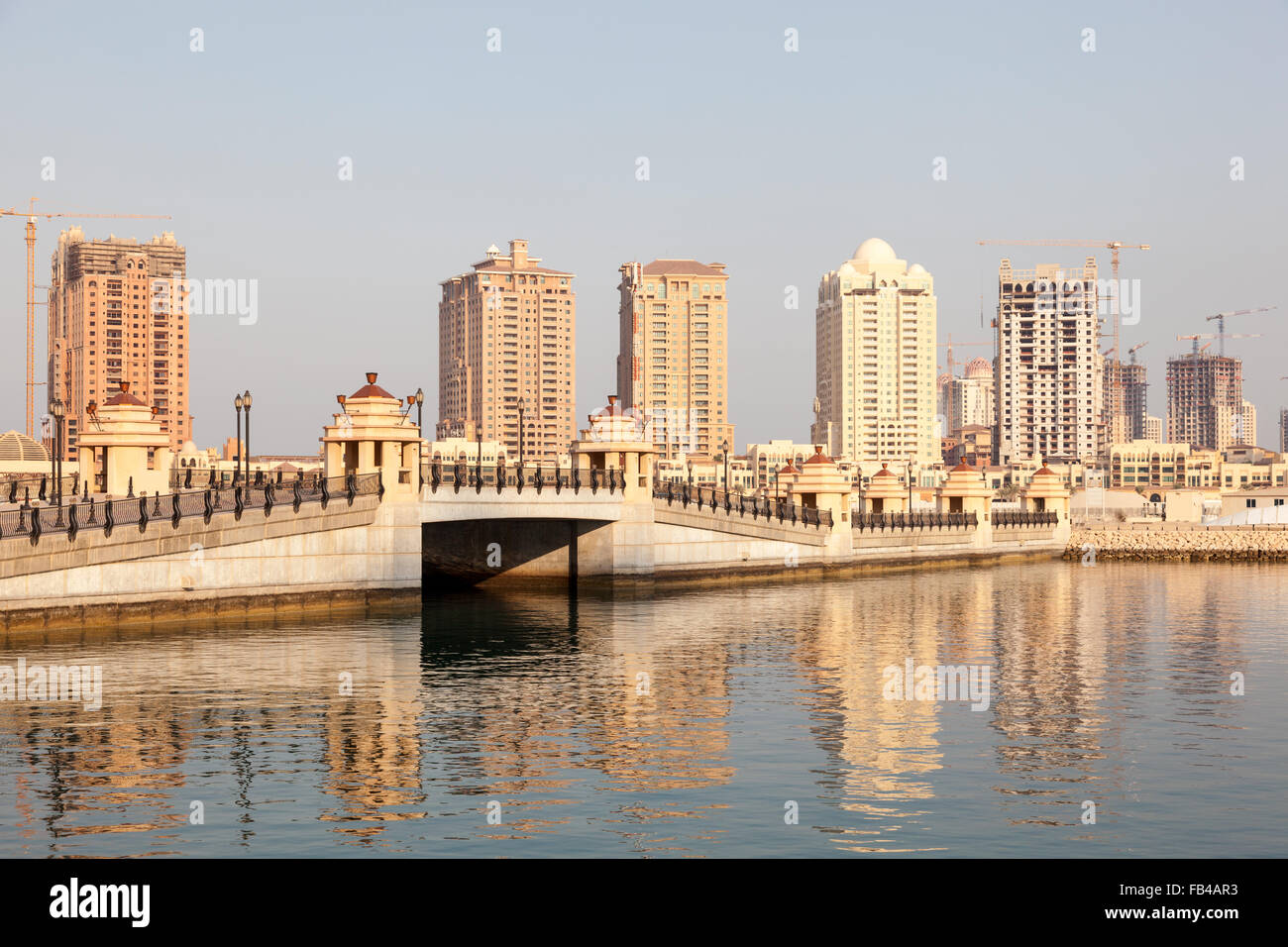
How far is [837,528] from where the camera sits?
8681cm

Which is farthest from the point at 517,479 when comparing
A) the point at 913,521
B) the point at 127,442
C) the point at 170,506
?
the point at 913,521

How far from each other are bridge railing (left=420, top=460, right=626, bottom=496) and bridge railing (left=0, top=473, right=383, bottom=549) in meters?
4.04

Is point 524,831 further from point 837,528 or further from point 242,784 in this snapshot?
point 837,528

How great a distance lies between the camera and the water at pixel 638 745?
21.3 m

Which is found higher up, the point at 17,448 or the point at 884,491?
the point at 17,448

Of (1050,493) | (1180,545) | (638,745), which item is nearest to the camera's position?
(638,745)

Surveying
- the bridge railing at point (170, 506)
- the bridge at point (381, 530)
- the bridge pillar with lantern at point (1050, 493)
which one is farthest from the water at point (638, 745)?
the bridge pillar with lantern at point (1050, 493)

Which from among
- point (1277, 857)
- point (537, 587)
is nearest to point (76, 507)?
point (537, 587)

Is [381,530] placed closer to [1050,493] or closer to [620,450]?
[620,450]

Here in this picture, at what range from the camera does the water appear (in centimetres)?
2134

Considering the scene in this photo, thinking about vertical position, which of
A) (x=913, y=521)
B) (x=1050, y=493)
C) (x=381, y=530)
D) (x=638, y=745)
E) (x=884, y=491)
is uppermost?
(x=884, y=491)

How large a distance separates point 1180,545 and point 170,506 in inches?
3566

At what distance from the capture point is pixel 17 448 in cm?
11462

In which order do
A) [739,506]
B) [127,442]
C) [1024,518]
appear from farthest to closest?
[1024,518] < [739,506] < [127,442]
